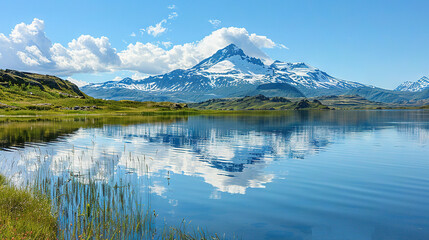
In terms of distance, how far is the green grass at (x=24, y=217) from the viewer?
1225cm

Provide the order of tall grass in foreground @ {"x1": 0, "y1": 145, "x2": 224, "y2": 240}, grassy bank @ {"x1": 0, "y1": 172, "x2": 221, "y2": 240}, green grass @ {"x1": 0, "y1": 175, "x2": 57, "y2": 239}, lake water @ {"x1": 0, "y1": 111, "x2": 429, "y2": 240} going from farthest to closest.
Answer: lake water @ {"x1": 0, "y1": 111, "x2": 429, "y2": 240} < tall grass in foreground @ {"x1": 0, "y1": 145, "x2": 224, "y2": 240} < grassy bank @ {"x1": 0, "y1": 172, "x2": 221, "y2": 240} < green grass @ {"x1": 0, "y1": 175, "x2": 57, "y2": 239}

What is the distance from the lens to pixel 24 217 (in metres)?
14.7

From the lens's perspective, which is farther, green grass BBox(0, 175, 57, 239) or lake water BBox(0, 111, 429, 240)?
lake water BBox(0, 111, 429, 240)

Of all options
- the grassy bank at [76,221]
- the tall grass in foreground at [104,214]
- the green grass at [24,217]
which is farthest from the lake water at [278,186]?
the green grass at [24,217]

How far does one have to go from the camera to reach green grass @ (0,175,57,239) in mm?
12250

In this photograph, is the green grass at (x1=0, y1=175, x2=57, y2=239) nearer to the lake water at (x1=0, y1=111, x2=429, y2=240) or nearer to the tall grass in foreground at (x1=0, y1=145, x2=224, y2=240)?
the tall grass in foreground at (x1=0, y1=145, x2=224, y2=240)

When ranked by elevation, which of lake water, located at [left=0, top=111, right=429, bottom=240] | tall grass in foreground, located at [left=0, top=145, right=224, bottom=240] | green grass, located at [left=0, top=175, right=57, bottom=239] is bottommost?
lake water, located at [left=0, top=111, right=429, bottom=240]

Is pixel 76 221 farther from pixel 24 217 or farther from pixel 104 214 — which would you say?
pixel 24 217

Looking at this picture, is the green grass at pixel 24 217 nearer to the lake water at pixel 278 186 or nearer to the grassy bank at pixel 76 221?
the grassy bank at pixel 76 221

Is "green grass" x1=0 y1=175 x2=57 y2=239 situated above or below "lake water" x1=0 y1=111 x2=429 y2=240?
above

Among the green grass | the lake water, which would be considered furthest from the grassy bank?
the lake water

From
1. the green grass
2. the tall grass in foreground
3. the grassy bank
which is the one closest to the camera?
the green grass

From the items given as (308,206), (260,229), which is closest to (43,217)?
(260,229)

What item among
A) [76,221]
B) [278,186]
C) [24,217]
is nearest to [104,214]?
[76,221]
